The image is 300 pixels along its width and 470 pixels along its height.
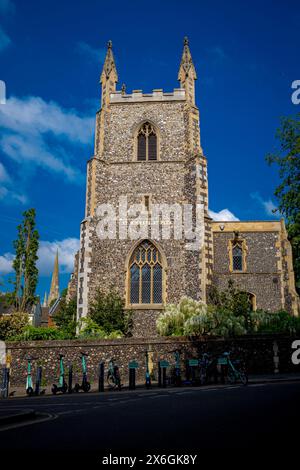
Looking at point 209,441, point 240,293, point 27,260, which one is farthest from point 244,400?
point 27,260

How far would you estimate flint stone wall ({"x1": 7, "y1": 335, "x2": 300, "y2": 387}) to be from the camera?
16703mm

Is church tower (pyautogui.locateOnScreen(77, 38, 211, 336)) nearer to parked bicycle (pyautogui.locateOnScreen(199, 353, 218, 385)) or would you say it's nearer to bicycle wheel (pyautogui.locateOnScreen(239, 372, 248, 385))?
parked bicycle (pyautogui.locateOnScreen(199, 353, 218, 385))

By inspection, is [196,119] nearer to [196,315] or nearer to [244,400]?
[196,315]

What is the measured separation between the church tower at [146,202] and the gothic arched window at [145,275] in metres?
0.05

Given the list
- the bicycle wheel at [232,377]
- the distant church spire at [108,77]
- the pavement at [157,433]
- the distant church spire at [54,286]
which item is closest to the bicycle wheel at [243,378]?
the bicycle wheel at [232,377]

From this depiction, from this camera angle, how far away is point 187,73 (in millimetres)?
27672

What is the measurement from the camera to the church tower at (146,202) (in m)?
23.0

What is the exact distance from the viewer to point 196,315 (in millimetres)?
19438

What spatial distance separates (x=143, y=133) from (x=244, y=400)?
20481mm

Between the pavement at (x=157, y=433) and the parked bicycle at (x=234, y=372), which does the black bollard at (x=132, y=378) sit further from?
the pavement at (x=157, y=433)

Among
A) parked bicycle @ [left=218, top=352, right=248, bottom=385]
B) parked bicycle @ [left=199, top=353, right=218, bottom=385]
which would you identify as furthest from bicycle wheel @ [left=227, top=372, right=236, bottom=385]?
parked bicycle @ [left=199, top=353, right=218, bottom=385]

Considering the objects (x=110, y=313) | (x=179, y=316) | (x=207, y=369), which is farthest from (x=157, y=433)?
(x=110, y=313)

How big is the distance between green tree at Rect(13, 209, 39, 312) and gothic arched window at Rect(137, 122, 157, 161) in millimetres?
8483

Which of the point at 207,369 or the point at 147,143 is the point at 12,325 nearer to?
the point at 147,143
